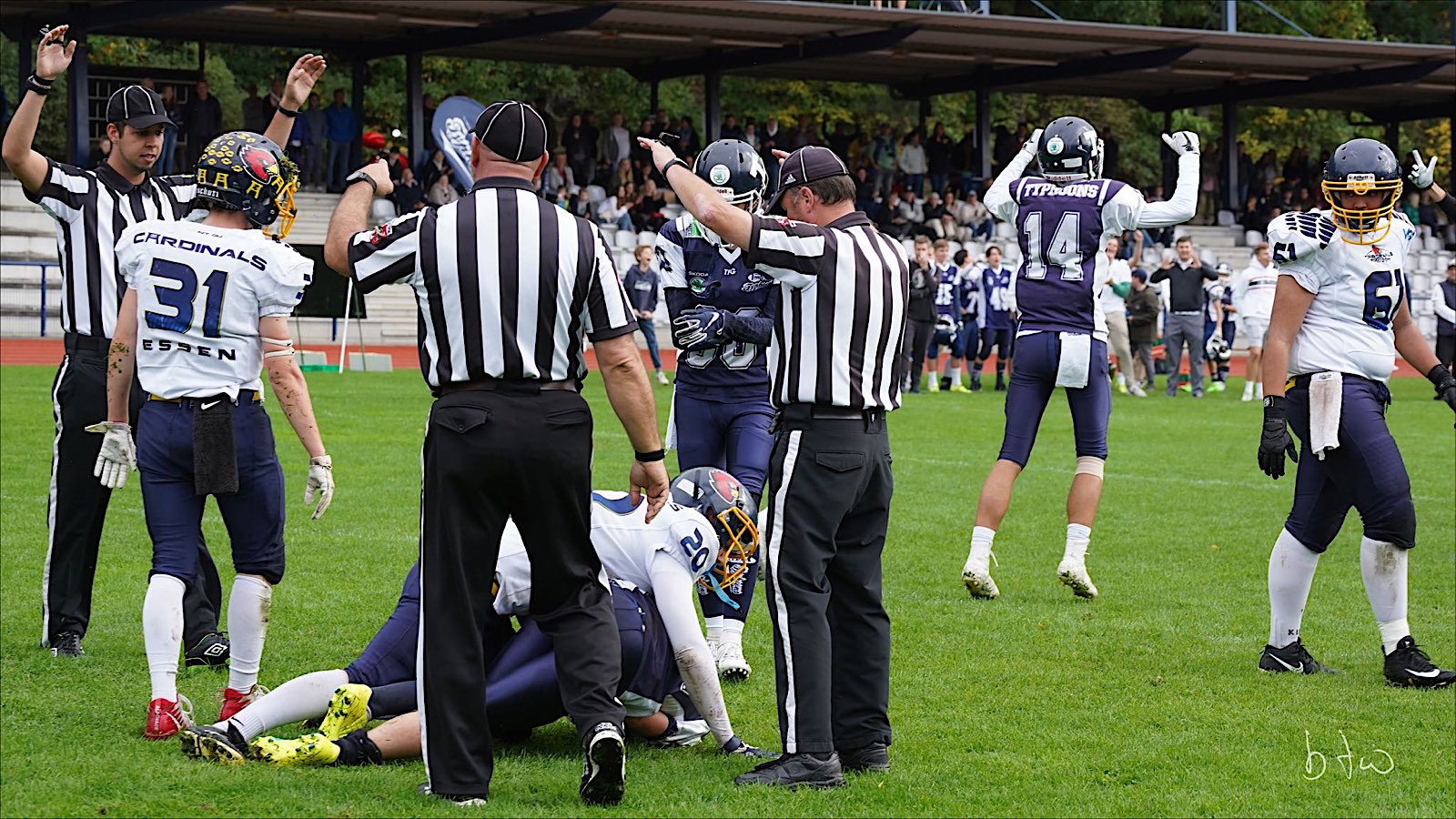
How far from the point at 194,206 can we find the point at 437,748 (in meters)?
2.11

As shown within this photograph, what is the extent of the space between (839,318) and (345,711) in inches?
76.3

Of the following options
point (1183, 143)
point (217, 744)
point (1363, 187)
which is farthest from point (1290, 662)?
point (217, 744)

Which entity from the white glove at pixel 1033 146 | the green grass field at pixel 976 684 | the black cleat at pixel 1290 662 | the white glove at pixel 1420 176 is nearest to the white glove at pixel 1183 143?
the white glove at pixel 1033 146

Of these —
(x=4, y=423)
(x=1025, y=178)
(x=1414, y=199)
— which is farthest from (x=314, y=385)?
(x=1414, y=199)

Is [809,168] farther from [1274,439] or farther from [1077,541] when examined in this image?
[1077,541]

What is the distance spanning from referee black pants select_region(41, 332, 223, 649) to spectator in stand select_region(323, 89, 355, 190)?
24265 mm

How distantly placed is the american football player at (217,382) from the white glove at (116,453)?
19 centimetres

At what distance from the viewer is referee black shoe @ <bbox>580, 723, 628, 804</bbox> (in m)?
4.93

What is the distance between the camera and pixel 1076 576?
28.5 feet

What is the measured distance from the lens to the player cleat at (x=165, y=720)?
563 centimetres

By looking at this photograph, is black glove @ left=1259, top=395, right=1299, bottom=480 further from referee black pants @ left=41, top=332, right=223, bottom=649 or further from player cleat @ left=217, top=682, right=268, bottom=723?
referee black pants @ left=41, top=332, right=223, bottom=649

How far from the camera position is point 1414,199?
141 feet

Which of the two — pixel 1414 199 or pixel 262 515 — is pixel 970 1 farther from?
pixel 262 515

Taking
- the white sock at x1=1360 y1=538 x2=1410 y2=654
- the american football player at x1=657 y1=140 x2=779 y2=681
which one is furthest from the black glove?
the american football player at x1=657 y1=140 x2=779 y2=681
